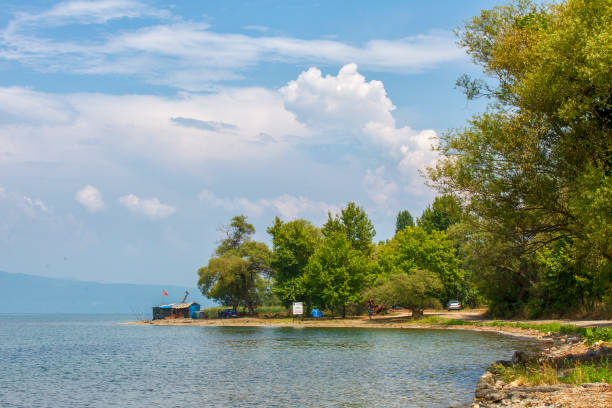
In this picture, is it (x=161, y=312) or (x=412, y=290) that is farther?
(x=161, y=312)

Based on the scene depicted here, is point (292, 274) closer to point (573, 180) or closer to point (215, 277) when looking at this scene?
point (215, 277)

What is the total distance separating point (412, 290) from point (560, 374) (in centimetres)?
5258

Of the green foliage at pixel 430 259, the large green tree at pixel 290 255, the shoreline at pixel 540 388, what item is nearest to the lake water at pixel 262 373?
the shoreline at pixel 540 388

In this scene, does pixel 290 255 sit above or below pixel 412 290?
above

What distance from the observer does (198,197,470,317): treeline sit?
257 ft

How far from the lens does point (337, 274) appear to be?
85062 millimetres

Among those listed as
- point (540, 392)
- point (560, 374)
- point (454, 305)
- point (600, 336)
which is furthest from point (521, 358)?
point (454, 305)

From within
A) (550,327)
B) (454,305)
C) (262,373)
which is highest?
(550,327)

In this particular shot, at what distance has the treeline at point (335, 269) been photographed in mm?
78438

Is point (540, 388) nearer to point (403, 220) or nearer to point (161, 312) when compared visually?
point (161, 312)

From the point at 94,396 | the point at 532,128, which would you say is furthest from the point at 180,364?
the point at 532,128

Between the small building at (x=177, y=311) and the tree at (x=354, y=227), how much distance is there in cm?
3299

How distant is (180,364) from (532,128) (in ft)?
96.8

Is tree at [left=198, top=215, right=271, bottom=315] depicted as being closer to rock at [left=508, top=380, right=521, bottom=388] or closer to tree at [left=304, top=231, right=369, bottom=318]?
tree at [left=304, top=231, right=369, bottom=318]
